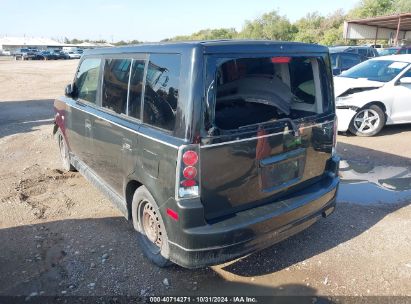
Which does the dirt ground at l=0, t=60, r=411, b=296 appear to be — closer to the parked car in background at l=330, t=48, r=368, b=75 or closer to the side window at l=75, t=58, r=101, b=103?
the side window at l=75, t=58, r=101, b=103

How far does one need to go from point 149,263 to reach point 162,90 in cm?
166

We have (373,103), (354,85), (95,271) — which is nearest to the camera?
(95,271)

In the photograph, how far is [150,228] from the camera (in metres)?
3.32

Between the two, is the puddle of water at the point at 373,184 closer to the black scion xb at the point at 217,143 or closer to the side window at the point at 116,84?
the black scion xb at the point at 217,143

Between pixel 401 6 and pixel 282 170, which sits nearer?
pixel 282 170

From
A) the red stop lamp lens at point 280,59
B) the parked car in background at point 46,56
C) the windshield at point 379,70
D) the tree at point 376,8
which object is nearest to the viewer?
the red stop lamp lens at point 280,59

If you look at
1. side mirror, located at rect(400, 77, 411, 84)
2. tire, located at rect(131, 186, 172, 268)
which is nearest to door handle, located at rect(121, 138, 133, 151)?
tire, located at rect(131, 186, 172, 268)

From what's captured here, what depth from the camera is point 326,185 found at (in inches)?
135

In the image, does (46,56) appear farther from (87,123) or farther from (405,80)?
(87,123)

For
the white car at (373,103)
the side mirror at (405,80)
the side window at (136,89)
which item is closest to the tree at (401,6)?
the side mirror at (405,80)

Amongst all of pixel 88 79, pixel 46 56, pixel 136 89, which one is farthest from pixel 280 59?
pixel 46 56

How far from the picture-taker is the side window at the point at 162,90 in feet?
8.73

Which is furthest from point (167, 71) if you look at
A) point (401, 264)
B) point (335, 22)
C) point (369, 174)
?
point (335, 22)

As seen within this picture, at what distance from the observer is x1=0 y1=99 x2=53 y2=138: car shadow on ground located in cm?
894
